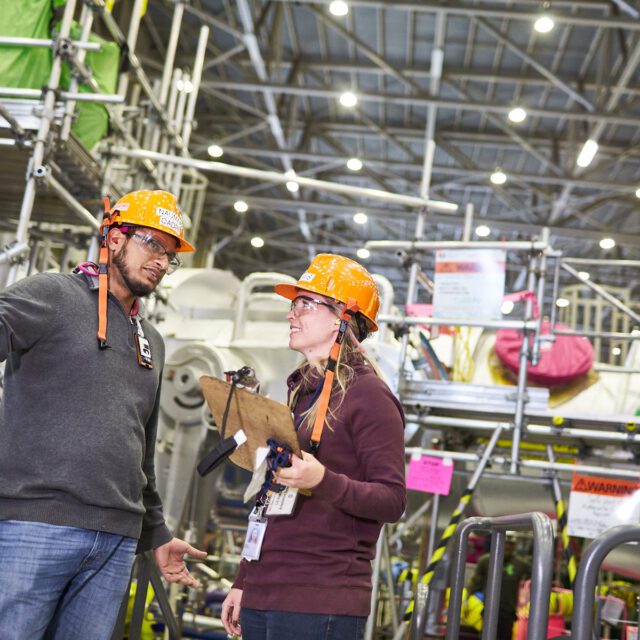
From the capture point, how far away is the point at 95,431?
2580mm

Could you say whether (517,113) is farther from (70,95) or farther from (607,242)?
(70,95)

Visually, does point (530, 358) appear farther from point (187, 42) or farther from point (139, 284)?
point (187, 42)

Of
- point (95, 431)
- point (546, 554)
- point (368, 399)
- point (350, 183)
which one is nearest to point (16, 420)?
point (95, 431)

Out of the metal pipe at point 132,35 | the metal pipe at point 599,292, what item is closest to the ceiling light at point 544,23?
the metal pipe at point 599,292

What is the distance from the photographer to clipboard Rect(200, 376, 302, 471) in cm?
228

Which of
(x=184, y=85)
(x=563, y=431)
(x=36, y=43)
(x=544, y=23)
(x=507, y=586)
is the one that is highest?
(x=544, y=23)

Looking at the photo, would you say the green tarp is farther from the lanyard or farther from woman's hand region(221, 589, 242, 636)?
woman's hand region(221, 589, 242, 636)

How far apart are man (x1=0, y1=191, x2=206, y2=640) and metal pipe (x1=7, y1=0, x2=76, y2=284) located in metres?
1.86

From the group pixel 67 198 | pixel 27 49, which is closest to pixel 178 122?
pixel 27 49

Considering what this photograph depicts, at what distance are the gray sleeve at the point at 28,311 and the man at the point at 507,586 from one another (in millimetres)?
5091

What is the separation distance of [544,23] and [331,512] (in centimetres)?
1047

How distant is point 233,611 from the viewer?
2633 mm

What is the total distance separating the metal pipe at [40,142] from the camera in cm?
454

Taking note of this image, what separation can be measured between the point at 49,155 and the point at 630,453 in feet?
14.9
